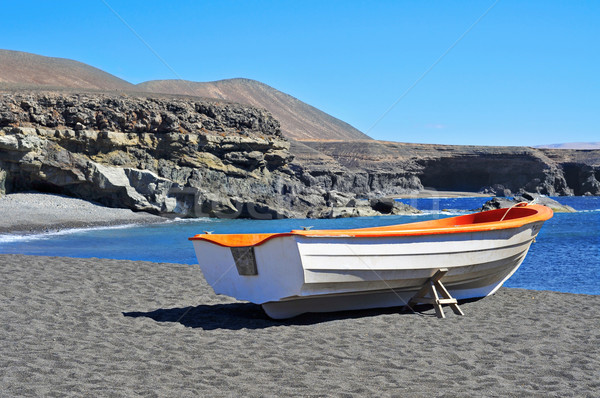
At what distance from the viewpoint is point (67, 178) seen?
32375 millimetres

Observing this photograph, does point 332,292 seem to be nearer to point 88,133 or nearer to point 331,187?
point 88,133

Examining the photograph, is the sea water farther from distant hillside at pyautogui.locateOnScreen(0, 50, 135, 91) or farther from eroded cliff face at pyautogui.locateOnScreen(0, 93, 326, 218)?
distant hillside at pyautogui.locateOnScreen(0, 50, 135, 91)

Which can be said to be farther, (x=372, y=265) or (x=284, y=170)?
(x=284, y=170)

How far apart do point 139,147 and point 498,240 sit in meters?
30.0

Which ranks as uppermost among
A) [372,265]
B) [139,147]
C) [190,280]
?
[139,147]

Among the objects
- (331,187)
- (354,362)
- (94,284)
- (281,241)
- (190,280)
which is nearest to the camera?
(354,362)

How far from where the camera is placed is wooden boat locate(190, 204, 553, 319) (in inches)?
282

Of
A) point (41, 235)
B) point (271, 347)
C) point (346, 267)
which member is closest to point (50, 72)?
point (41, 235)

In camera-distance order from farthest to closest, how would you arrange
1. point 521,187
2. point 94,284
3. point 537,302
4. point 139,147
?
1. point 521,187
2. point 139,147
3. point 94,284
4. point 537,302

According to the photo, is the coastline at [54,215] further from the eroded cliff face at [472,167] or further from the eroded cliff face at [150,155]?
the eroded cliff face at [472,167]

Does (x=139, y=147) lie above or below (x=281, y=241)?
above

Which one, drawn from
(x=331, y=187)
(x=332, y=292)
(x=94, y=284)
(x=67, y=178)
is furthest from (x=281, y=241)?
(x=331, y=187)

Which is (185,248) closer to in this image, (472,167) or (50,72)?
(472,167)

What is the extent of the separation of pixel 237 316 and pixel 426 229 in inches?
118
